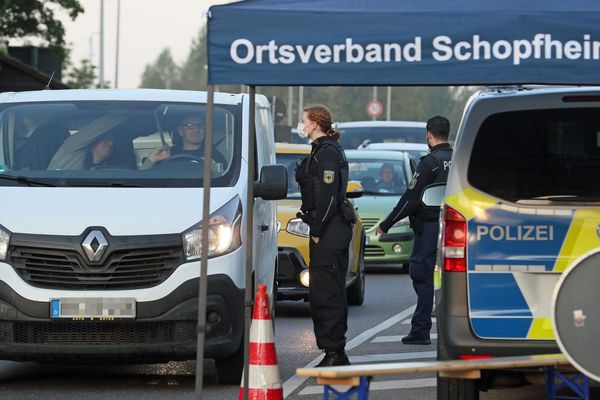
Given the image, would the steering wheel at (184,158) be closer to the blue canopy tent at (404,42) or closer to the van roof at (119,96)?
the van roof at (119,96)

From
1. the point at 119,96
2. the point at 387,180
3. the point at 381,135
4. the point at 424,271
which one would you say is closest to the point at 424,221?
the point at 424,271

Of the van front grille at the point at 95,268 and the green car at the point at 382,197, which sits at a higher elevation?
the green car at the point at 382,197

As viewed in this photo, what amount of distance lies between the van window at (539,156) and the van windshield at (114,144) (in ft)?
8.65

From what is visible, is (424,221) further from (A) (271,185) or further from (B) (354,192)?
(A) (271,185)

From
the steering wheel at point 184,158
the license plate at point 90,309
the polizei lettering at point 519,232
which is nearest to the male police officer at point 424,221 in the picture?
the steering wheel at point 184,158

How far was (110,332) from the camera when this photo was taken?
9797 mm

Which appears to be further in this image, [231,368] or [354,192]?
[354,192]

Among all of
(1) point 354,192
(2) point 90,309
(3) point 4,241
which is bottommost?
(2) point 90,309

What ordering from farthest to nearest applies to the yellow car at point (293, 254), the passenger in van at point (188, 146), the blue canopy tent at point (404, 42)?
the yellow car at point (293, 254) < the passenger in van at point (188, 146) < the blue canopy tent at point (404, 42)

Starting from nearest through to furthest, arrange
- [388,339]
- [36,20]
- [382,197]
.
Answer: [388,339] < [382,197] < [36,20]

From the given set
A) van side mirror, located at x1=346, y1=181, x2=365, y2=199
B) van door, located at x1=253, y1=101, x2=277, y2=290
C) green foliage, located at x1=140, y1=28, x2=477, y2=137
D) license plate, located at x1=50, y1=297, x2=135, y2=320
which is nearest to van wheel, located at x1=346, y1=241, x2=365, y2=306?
van side mirror, located at x1=346, y1=181, x2=365, y2=199

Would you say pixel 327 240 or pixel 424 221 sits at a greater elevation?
pixel 424 221

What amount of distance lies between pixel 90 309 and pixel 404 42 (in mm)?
3253

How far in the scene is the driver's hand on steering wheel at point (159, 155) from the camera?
34.8ft
